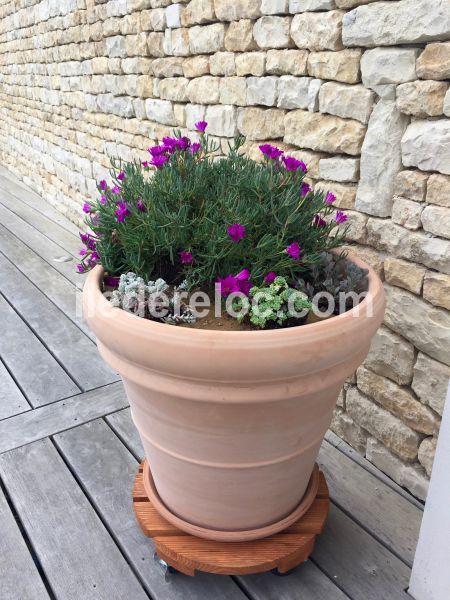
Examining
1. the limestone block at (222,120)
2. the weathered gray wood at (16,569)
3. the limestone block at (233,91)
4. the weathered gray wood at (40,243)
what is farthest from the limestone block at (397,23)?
the weathered gray wood at (40,243)

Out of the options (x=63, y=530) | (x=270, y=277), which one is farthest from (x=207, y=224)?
(x=63, y=530)

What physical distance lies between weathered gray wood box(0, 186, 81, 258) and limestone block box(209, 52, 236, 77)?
1.97 meters

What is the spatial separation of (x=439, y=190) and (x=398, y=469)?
93 cm

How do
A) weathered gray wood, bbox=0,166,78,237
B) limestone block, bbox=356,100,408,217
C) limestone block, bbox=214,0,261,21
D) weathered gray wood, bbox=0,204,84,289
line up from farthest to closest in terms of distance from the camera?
weathered gray wood, bbox=0,166,78,237, weathered gray wood, bbox=0,204,84,289, limestone block, bbox=214,0,261,21, limestone block, bbox=356,100,408,217

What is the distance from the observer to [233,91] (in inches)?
83.7

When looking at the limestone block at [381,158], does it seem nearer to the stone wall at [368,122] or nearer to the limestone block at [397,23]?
the stone wall at [368,122]

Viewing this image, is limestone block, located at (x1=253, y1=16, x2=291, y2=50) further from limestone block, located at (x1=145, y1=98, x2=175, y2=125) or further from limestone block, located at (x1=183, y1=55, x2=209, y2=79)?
limestone block, located at (x1=145, y1=98, x2=175, y2=125)

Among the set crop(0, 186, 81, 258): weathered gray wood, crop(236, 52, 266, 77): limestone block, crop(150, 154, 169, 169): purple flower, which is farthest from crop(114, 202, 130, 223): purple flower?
crop(0, 186, 81, 258): weathered gray wood

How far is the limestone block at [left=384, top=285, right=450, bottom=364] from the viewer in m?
1.45

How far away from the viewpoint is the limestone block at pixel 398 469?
5.38 feet

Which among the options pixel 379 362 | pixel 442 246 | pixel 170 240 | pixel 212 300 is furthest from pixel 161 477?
pixel 442 246

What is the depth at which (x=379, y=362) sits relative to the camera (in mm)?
1691

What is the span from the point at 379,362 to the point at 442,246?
0.47 meters

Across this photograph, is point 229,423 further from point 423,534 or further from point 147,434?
point 423,534
